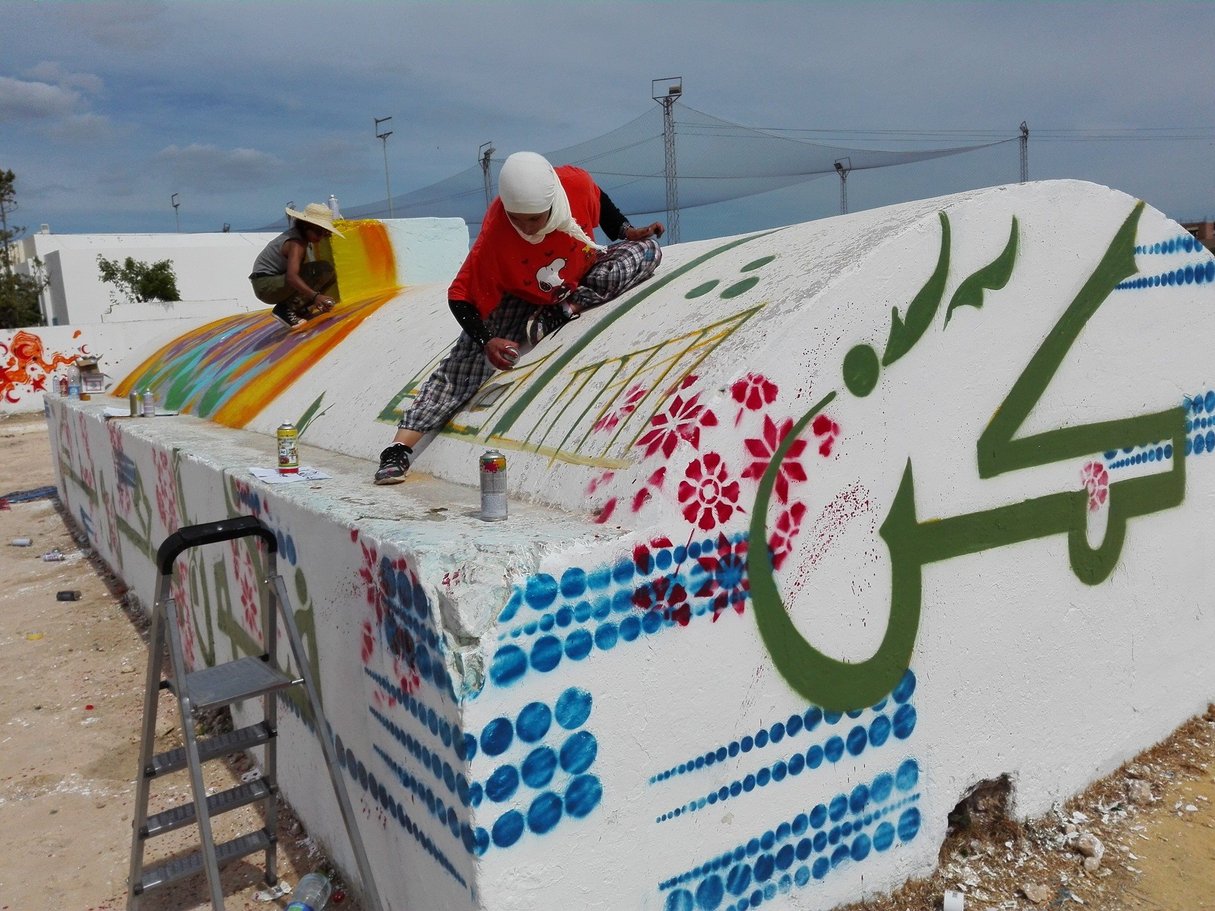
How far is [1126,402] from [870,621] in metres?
1.85

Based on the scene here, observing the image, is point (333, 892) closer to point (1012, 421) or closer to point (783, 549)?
point (783, 549)

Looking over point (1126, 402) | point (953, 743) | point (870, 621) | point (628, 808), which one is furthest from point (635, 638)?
point (1126, 402)

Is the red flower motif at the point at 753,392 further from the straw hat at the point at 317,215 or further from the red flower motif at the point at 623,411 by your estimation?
the straw hat at the point at 317,215

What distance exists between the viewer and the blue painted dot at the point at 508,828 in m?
2.50

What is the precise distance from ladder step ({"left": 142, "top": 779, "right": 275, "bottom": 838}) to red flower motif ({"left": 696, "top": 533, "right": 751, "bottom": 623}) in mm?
1917

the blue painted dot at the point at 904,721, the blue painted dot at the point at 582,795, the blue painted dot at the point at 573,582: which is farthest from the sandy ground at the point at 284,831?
the blue painted dot at the point at 573,582

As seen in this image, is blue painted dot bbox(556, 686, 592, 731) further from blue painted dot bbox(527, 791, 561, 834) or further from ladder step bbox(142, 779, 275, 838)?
ladder step bbox(142, 779, 275, 838)

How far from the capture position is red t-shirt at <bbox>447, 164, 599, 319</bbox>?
426 centimetres

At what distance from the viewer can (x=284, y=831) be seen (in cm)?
402

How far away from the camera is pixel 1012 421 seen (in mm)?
3648

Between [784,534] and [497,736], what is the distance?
3.66 ft

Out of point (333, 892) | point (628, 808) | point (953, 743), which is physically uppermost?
point (628, 808)

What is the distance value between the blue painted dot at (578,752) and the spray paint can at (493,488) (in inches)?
30.4

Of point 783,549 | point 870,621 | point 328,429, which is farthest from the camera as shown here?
point 328,429
